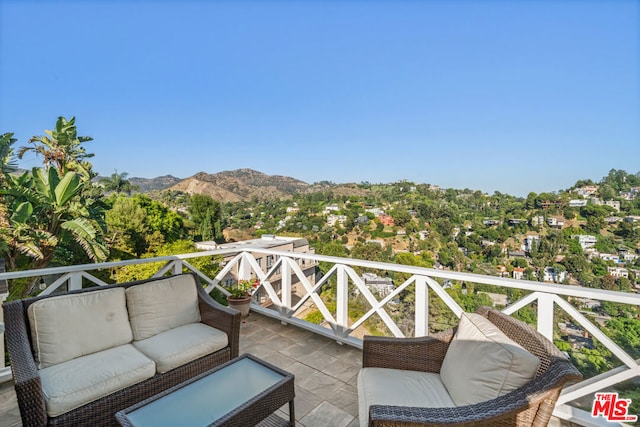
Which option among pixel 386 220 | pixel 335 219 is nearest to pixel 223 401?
pixel 386 220

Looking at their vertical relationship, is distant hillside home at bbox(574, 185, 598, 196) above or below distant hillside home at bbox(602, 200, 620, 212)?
above

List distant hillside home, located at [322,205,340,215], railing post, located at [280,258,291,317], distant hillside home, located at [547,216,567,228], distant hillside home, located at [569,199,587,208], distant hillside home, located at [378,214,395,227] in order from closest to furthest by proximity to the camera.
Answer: railing post, located at [280,258,291,317], distant hillside home, located at [547,216,567,228], distant hillside home, located at [569,199,587,208], distant hillside home, located at [378,214,395,227], distant hillside home, located at [322,205,340,215]

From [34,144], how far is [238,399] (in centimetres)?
1383

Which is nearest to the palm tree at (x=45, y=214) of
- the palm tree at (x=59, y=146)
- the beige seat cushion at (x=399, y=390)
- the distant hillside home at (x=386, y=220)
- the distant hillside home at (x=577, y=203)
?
the palm tree at (x=59, y=146)

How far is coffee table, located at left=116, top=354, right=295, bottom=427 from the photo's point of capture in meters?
1.49

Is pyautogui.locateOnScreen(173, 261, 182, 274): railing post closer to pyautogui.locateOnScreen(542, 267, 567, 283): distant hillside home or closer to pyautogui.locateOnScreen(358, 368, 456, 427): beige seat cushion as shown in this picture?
pyautogui.locateOnScreen(358, 368, 456, 427): beige seat cushion

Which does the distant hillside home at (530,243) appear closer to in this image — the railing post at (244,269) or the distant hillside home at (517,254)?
the distant hillside home at (517,254)

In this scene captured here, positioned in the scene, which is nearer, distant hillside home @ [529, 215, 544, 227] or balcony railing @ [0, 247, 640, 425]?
balcony railing @ [0, 247, 640, 425]

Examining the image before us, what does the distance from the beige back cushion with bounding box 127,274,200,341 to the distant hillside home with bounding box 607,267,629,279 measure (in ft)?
26.1

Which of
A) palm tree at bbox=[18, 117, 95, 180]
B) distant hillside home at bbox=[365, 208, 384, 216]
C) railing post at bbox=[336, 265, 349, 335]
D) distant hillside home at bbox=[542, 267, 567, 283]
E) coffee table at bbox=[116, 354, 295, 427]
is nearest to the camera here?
coffee table at bbox=[116, 354, 295, 427]

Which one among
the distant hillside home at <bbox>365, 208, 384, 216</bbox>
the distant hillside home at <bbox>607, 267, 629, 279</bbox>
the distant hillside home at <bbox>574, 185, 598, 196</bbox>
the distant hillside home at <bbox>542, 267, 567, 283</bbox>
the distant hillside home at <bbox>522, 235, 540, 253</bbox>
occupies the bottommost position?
the distant hillside home at <bbox>542, 267, 567, 283</bbox>

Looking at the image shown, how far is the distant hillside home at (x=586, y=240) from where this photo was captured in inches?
347

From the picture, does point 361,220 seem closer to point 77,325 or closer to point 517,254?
point 517,254

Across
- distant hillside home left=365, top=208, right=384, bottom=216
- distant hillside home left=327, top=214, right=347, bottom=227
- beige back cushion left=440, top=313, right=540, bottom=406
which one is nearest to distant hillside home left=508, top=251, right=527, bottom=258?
beige back cushion left=440, top=313, right=540, bottom=406
